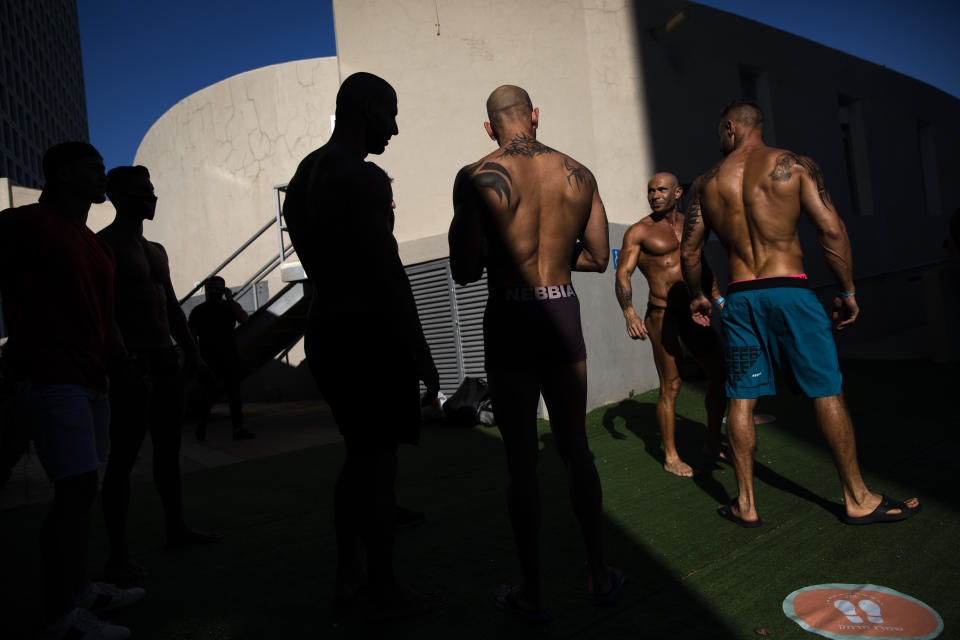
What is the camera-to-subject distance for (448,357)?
7.92 m

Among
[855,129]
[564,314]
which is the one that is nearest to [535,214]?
A: [564,314]

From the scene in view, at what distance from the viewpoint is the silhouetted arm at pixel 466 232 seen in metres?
2.24

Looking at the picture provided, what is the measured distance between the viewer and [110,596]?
2.61 m

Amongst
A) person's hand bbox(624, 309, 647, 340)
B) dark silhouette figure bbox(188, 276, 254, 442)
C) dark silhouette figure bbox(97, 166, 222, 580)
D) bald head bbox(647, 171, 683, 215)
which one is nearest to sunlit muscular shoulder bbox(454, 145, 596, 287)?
person's hand bbox(624, 309, 647, 340)

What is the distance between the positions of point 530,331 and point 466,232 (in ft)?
1.38

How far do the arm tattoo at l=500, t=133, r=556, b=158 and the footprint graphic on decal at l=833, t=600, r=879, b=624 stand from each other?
188cm

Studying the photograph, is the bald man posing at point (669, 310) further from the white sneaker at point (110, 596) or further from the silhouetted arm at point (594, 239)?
the white sneaker at point (110, 596)

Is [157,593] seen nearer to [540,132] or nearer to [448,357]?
[448,357]

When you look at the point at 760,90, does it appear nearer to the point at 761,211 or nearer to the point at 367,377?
the point at 761,211

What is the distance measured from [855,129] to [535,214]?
12.4 meters

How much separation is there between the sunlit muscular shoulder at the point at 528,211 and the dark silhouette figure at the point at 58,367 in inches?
55.9

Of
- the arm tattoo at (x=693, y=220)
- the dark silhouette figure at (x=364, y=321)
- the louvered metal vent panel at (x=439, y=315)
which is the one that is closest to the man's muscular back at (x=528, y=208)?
the dark silhouette figure at (x=364, y=321)

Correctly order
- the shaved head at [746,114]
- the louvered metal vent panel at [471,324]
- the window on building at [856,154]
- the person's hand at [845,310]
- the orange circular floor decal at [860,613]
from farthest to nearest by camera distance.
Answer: the window on building at [856,154]
the louvered metal vent panel at [471,324]
the shaved head at [746,114]
the person's hand at [845,310]
the orange circular floor decal at [860,613]

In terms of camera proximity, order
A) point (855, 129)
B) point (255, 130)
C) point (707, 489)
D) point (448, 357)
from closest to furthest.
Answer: point (707, 489) < point (448, 357) < point (855, 129) < point (255, 130)
